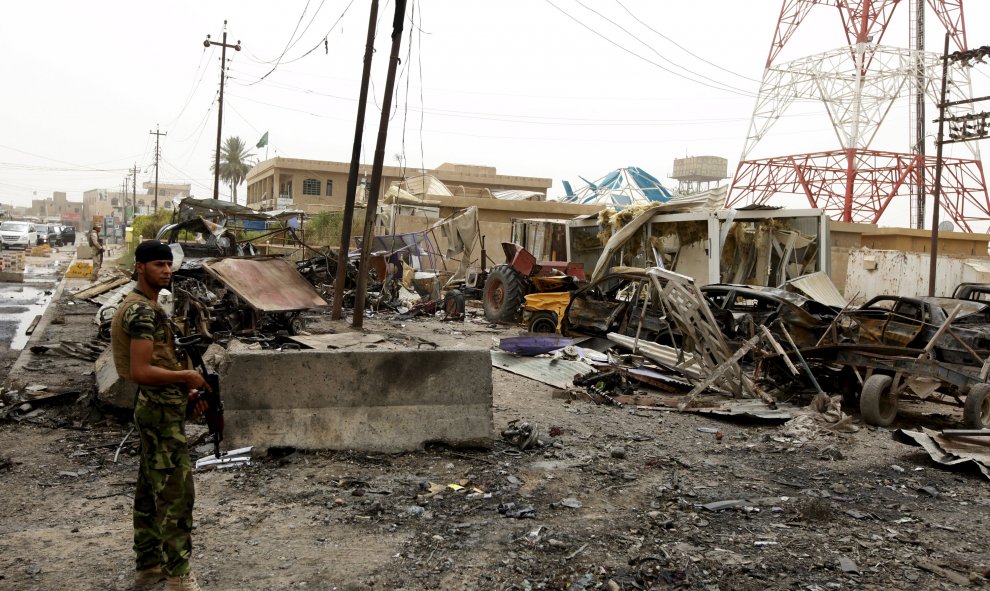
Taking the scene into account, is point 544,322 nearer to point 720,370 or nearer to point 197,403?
point 720,370

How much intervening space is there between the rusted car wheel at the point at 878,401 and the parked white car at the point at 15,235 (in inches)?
1565

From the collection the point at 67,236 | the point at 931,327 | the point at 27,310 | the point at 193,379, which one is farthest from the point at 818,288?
the point at 67,236

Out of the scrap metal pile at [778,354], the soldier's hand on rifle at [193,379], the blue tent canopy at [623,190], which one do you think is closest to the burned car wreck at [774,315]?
the scrap metal pile at [778,354]

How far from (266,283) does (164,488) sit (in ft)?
27.5

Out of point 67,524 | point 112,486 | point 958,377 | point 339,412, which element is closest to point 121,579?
point 67,524

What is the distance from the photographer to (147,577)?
3562 millimetres

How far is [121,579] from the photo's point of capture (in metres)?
3.67

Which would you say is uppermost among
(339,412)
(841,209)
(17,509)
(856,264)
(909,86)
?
(909,86)

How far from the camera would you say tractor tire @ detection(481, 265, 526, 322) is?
50.1 feet

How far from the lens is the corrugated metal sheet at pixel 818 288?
12.0 metres

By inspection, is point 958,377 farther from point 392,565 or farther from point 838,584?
point 392,565

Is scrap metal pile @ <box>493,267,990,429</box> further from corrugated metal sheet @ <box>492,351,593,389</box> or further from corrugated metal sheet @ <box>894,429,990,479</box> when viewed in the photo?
corrugated metal sheet @ <box>894,429,990,479</box>

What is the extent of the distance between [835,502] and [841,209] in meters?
38.3

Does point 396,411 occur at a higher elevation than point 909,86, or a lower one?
lower
